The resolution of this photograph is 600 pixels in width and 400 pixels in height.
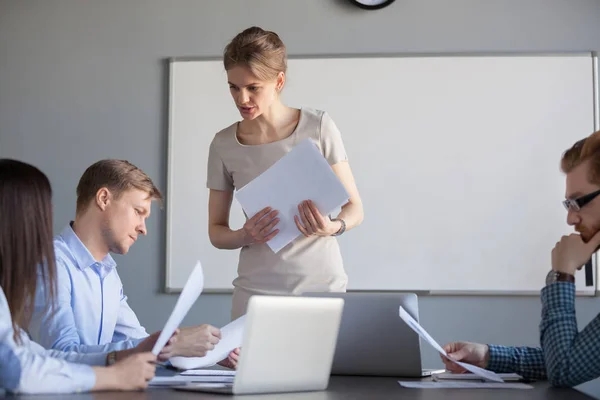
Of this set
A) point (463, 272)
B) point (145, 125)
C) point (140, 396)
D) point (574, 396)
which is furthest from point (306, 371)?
point (145, 125)

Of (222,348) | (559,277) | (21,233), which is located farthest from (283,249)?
(21,233)

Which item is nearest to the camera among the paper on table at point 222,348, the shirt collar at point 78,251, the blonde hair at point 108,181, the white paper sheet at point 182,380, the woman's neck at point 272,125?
the white paper sheet at point 182,380

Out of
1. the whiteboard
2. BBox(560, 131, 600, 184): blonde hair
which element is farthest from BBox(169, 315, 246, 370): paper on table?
the whiteboard

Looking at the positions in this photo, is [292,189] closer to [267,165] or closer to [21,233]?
[267,165]

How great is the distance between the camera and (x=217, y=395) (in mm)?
1316

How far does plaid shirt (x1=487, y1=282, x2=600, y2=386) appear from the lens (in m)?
1.48

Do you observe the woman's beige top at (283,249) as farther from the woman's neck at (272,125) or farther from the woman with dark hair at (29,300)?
the woman with dark hair at (29,300)

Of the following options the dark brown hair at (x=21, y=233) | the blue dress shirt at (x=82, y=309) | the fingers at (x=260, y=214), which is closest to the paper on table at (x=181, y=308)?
the dark brown hair at (x=21, y=233)

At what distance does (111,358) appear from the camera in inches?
61.9

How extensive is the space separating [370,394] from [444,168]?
2.46 meters

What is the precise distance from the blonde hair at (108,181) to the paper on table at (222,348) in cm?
59

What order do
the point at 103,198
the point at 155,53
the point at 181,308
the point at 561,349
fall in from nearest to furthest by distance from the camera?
the point at 181,308 → the point at 561,349 → the point at 103,198 → the point at 155,53

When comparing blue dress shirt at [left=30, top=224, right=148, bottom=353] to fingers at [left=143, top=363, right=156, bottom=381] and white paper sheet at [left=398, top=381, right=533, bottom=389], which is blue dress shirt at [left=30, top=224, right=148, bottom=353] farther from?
white paper sheet at [left=398, top=381, right=533, bottom=389]

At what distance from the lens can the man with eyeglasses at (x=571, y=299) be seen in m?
1.49
